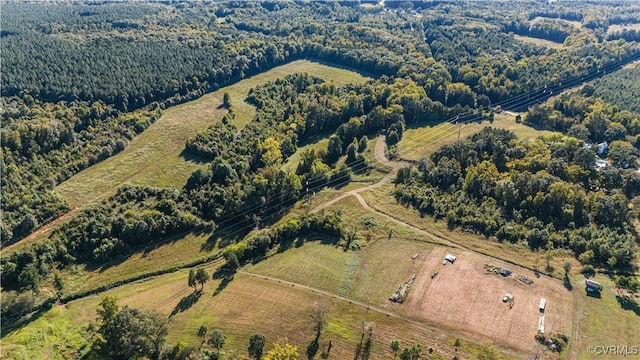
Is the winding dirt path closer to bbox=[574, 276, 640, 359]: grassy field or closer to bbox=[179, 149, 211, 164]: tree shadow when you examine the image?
bbox=[179, 149, 211, 164]: tree shadow

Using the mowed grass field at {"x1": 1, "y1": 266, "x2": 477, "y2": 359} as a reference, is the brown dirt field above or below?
above

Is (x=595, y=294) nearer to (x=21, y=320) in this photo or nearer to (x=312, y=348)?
(x=312, y=348)

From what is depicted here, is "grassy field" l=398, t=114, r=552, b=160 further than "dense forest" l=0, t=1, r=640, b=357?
Yes

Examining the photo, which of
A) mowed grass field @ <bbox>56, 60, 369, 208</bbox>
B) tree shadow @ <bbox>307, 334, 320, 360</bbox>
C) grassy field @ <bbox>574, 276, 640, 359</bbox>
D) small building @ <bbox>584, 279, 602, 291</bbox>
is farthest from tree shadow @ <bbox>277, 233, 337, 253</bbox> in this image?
small building @ <bbox>584, 279, 602, 291</bbox>

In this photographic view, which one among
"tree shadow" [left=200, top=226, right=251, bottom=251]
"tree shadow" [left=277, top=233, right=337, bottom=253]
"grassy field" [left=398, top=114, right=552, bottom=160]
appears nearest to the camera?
"tree shadow" [left=277, top=233, right=337, bottom=253]

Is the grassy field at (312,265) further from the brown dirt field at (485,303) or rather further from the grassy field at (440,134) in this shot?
the grassy field at (440,134)

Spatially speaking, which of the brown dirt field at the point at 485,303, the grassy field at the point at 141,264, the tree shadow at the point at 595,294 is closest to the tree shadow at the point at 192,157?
the grassy field at the point at 141,264
